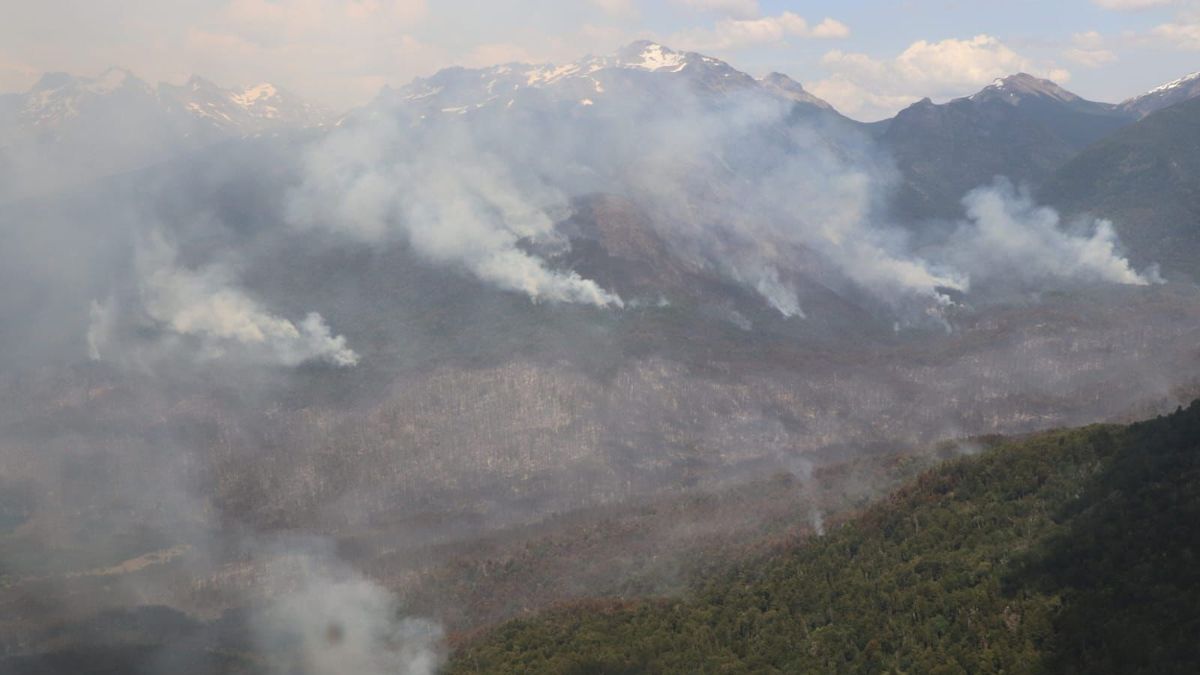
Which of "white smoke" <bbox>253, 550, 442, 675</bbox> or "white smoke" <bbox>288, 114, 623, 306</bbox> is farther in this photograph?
"white smoke" <bbox>288, 114, 623, 306</bbox>

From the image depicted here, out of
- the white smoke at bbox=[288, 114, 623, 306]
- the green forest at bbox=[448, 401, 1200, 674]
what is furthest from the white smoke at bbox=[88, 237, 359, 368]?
the green forest at bbox=[448, 401, 1200, 674]

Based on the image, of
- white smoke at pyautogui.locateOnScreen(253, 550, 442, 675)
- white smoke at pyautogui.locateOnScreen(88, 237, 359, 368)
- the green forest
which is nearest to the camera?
the green forest

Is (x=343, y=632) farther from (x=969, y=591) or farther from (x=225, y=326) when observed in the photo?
(x=225, y=326)

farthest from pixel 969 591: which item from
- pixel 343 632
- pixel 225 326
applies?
pixel 225 326

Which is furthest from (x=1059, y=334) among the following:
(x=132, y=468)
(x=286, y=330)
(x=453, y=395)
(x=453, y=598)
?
(x=132, y=468)

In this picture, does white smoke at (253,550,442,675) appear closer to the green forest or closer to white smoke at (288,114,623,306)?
the green forest

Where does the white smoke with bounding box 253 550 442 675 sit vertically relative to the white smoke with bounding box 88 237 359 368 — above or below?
below

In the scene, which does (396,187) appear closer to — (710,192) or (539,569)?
(710,192)
